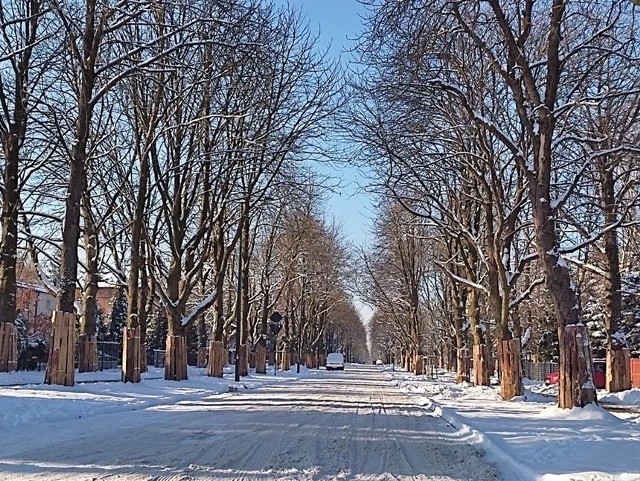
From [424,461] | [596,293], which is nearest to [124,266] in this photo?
[424,461]

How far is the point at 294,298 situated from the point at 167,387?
46501 mm

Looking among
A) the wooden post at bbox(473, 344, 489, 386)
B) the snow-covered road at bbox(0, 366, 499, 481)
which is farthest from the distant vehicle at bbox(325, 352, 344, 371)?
the snow-covered road at bbox(0, 366, 499, 481)

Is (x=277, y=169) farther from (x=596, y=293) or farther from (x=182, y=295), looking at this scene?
(x=596, y=293)

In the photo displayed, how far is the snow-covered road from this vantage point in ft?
26.9

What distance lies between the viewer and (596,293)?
56.5 metres

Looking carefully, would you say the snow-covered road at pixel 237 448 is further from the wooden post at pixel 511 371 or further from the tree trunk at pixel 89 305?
the tree trunk at pixel 89 305

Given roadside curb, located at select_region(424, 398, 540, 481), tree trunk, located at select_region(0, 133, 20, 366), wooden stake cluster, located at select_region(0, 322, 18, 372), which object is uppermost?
tree trunk, located at select_region(0, 133, 20, 366)

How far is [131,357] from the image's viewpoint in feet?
76.6

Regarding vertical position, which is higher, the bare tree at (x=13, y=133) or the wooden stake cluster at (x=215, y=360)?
the bare tree at (x=13, y=133)

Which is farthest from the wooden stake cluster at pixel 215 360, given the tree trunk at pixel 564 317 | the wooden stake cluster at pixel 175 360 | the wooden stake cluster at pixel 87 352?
the tree trunk at pixel 564 317

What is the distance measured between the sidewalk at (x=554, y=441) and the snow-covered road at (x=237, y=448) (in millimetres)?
372

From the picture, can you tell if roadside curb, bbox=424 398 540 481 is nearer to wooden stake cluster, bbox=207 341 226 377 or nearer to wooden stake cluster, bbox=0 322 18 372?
wooden stake cluster, bbox=0 322 18 372

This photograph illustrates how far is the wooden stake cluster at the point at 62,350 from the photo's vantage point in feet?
60.2

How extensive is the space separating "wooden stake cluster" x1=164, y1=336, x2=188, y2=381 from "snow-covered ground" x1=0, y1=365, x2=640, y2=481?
8580mm
